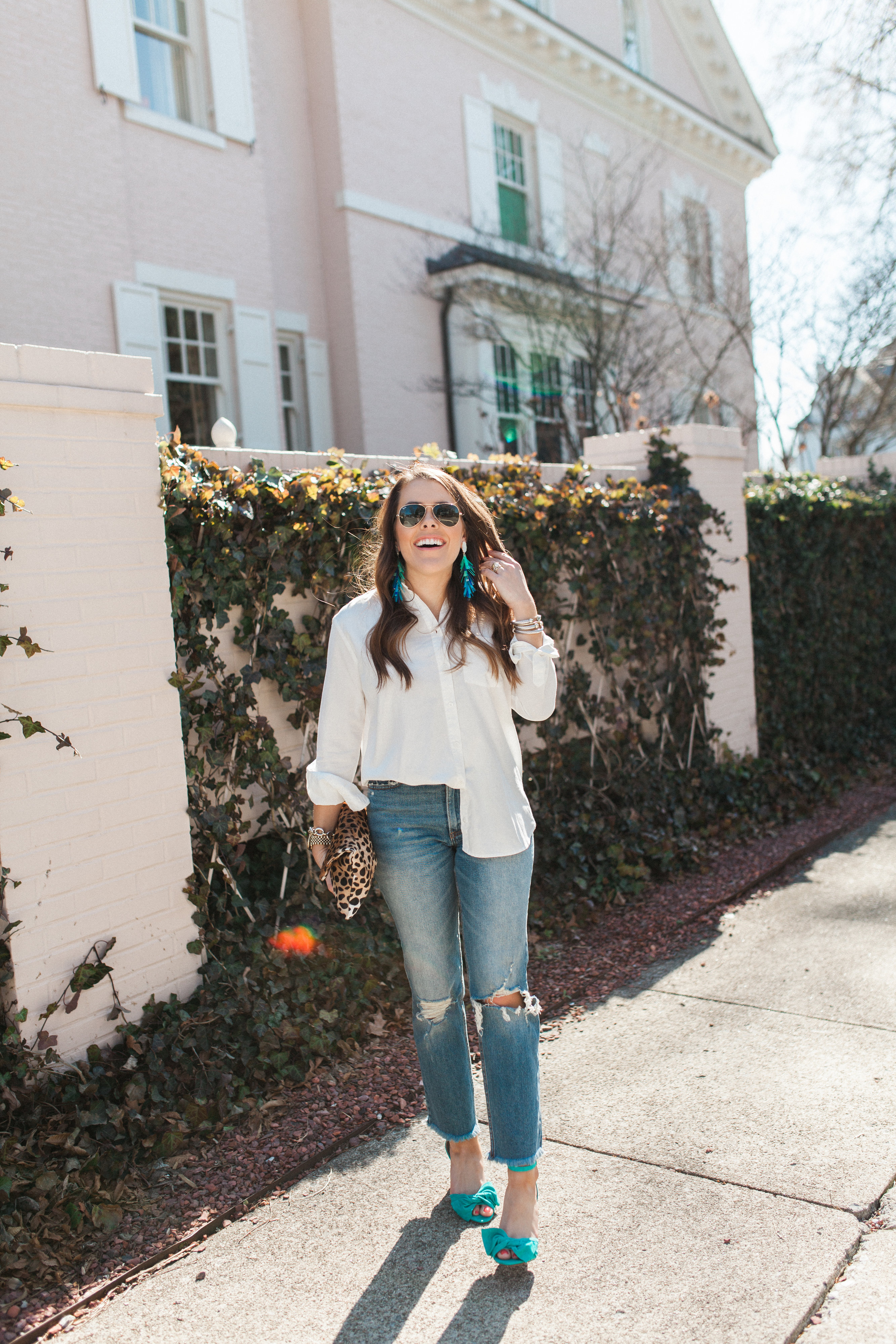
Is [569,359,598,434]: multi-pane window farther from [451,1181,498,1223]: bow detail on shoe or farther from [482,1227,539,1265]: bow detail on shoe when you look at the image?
[482,1227,539,1265]: bow detail on shoe

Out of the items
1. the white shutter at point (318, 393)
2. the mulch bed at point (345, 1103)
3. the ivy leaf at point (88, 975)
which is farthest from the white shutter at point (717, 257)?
the ivy leaf at point (88, 975)

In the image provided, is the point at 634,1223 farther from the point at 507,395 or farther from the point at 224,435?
the point at 507,395

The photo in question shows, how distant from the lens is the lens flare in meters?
3.67

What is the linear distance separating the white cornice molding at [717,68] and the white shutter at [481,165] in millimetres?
5800

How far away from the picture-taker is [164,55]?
8.59 metres

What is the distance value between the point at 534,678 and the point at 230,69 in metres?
8.47

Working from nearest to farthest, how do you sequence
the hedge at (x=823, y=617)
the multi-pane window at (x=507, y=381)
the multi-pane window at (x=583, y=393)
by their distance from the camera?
the hedge at (x=823, y=617) → the multi-pane window at (x=507, y=381) → the multi-pane window at (x=583, y=393)

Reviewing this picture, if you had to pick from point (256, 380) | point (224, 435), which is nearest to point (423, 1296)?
point (224, 435)

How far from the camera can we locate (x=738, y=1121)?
2898 mm

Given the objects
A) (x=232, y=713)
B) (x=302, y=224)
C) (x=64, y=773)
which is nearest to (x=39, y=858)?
(x=64, y=773)

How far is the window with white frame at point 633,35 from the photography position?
14430 mm

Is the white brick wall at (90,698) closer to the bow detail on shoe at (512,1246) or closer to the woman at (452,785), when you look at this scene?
the woman at (452,785)

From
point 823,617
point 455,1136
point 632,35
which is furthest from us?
point 632,35

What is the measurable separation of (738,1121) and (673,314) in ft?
41.2
